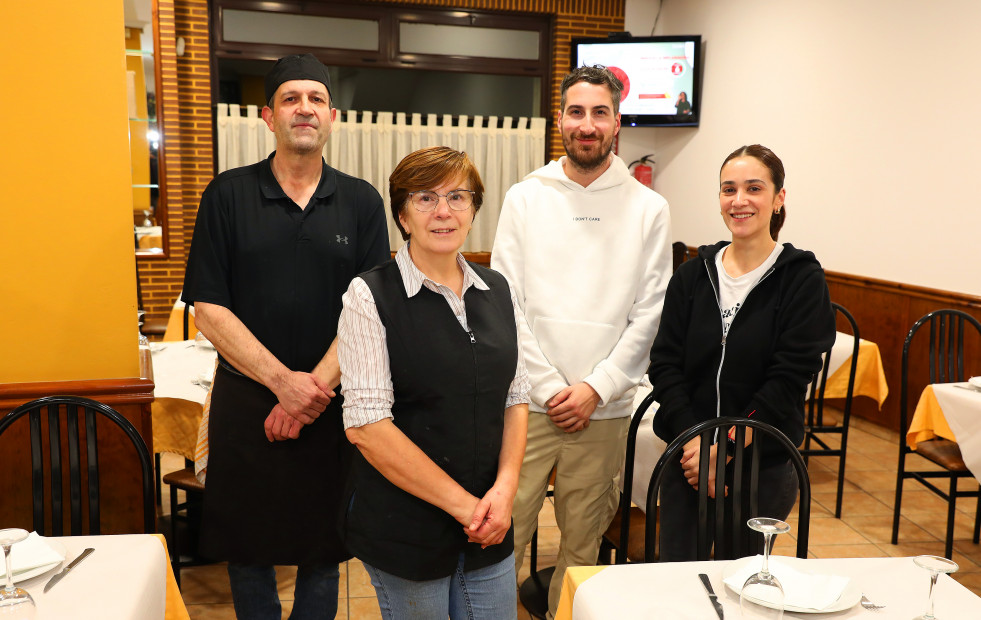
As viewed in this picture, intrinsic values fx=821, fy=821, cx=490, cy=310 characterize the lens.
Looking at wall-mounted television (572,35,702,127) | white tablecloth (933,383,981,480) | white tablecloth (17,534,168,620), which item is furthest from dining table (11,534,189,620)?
wall-mounted television (572,35,702,127)

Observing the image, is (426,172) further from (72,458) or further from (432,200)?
(72,458)

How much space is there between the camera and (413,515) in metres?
1.68

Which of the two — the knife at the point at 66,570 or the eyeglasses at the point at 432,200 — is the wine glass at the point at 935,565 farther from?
the knife at the point at 66,570

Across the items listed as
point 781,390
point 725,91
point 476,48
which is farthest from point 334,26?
point 781,390

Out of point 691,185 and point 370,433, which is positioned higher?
point 691,185

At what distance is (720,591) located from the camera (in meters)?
1.52

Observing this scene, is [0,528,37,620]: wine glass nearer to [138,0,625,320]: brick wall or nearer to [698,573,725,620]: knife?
[698,573,725,620]: knife

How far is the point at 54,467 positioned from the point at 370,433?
87cm

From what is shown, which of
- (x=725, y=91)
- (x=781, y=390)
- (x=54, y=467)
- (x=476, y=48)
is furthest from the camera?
(x=476, y=48)

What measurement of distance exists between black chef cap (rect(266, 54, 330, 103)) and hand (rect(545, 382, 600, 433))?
110 centimetres

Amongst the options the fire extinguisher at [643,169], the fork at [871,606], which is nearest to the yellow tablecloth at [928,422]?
the fork at [871,606]

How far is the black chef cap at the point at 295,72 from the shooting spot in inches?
85.9

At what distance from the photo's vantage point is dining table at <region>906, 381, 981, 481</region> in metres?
3.16

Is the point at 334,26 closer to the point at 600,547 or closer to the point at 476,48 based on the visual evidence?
the point at 476,48
